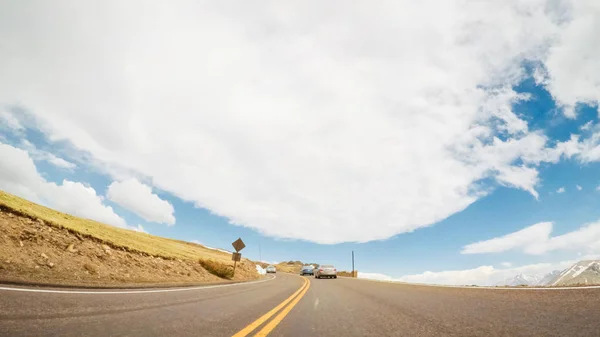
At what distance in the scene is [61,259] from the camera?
1217 cm

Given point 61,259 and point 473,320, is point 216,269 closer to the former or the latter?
point 61,259

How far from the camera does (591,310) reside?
478 cm

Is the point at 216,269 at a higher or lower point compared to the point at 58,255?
lower

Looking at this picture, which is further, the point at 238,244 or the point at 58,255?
the point at 238,244

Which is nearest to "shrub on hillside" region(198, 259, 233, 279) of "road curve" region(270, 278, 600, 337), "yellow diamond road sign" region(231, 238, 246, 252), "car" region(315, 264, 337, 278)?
"yellow diamond road sign" region(231, 238, 246, 252)

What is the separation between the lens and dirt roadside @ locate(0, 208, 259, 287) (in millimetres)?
9828

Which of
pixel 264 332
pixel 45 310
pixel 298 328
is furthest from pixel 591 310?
pixel 45 310

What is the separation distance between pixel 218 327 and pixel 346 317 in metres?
2.54

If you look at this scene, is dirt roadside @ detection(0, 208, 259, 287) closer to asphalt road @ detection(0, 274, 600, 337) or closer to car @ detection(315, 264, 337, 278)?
asphalt road @ detection(0, 274, 600, 337)

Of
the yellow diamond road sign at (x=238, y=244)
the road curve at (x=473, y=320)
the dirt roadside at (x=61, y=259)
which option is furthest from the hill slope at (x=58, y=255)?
the road curve at (x=473, y=320)

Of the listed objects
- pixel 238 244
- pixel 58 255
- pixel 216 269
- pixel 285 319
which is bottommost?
pixel 285 319

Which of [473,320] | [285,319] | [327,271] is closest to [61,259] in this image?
[285,319]

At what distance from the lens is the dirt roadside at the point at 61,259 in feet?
32.2

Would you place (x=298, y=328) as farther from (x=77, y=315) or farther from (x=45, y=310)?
(x=45, y=310)
